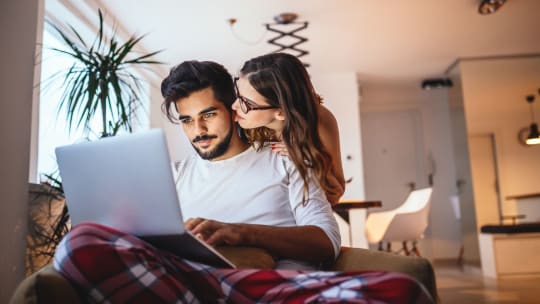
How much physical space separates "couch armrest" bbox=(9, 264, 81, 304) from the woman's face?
2.71 ft

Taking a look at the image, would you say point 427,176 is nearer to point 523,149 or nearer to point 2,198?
point 523,149

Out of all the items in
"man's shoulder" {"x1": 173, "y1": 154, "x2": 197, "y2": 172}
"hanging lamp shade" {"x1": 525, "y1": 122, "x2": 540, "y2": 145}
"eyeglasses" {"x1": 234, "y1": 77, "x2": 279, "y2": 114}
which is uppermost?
"hanging lamp shade" {"x1": 525, "y1": 122, "x2": 540, "y2": 145}

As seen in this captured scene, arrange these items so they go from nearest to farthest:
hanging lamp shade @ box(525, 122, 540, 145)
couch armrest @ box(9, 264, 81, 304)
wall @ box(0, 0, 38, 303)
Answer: couch armrest @ box(9, 264, 81, 304) < wall @ box(0, 0, 38, 303) < hanging lamp shade @ box(525, 122, 540, 145)

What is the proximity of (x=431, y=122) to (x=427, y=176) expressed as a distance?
2.89ft

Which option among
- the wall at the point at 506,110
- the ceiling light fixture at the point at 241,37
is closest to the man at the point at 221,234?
the ceiling light fixture at the point at 241,37

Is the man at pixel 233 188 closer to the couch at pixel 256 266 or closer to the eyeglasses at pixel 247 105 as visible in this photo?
the couch at pixel 256 266

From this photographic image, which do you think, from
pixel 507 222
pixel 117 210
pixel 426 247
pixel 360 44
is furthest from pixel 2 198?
pixel 426 247

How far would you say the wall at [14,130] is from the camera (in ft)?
7.88

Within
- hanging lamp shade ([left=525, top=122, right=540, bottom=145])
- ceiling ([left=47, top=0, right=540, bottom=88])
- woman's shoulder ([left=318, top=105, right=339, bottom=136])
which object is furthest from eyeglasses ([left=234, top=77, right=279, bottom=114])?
hanging lamp shade ([left=525, top=122, right=540, bottom=145])

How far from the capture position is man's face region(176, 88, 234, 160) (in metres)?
1.71

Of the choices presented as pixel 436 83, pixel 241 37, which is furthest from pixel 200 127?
pixel 436 83

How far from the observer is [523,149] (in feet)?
20.4

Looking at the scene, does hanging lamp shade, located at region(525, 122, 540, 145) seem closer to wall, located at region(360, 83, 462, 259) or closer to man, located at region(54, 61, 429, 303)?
wall, located at region(360, 83, 462, 259)

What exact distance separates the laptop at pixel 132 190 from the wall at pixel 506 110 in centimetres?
597
